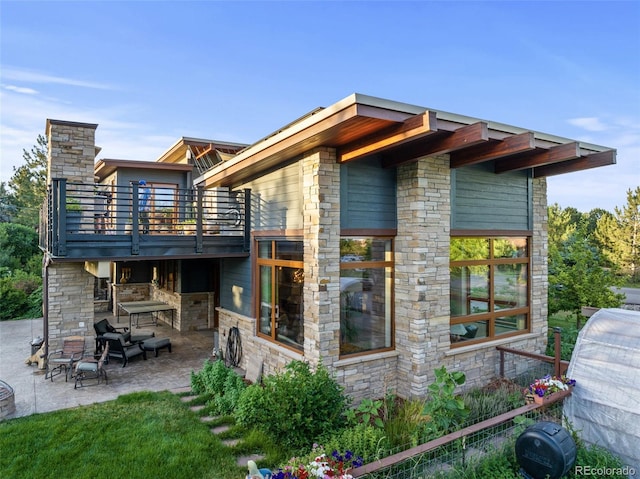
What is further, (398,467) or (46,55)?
(46,55)

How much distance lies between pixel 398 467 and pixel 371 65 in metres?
15.5

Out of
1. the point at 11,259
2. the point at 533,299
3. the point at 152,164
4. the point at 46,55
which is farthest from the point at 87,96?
the point at 533,299

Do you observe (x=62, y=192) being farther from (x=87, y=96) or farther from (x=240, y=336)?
(x=87, y=96)

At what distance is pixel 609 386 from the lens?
5145 millimetres

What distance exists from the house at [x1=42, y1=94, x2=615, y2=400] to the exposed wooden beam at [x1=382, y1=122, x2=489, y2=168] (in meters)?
0.02

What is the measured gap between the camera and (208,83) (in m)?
17.7

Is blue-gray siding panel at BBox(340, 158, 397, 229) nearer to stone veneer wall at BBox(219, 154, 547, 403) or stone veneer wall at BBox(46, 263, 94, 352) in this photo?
stone veneer wall at BBox(219, 154, 547, 403)

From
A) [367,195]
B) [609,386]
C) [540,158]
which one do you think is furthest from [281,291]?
[540,158]

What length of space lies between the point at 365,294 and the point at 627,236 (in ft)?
107

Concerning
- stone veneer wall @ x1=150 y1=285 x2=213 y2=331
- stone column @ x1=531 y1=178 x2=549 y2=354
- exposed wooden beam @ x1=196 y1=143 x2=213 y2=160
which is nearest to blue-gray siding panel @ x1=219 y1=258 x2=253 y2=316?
stone veneer wall @ x1=150 y1=285 x2=213 y2=331

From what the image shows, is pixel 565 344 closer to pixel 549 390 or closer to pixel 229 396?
pixel 549 390

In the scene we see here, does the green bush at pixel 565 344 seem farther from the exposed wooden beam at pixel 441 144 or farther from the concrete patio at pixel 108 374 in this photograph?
the concrete patio at pixel 108 374

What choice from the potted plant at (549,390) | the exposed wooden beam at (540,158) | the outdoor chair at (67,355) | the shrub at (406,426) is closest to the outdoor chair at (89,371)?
the outdoor chair at (67,355)

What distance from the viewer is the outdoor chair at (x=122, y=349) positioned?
30.6ft
